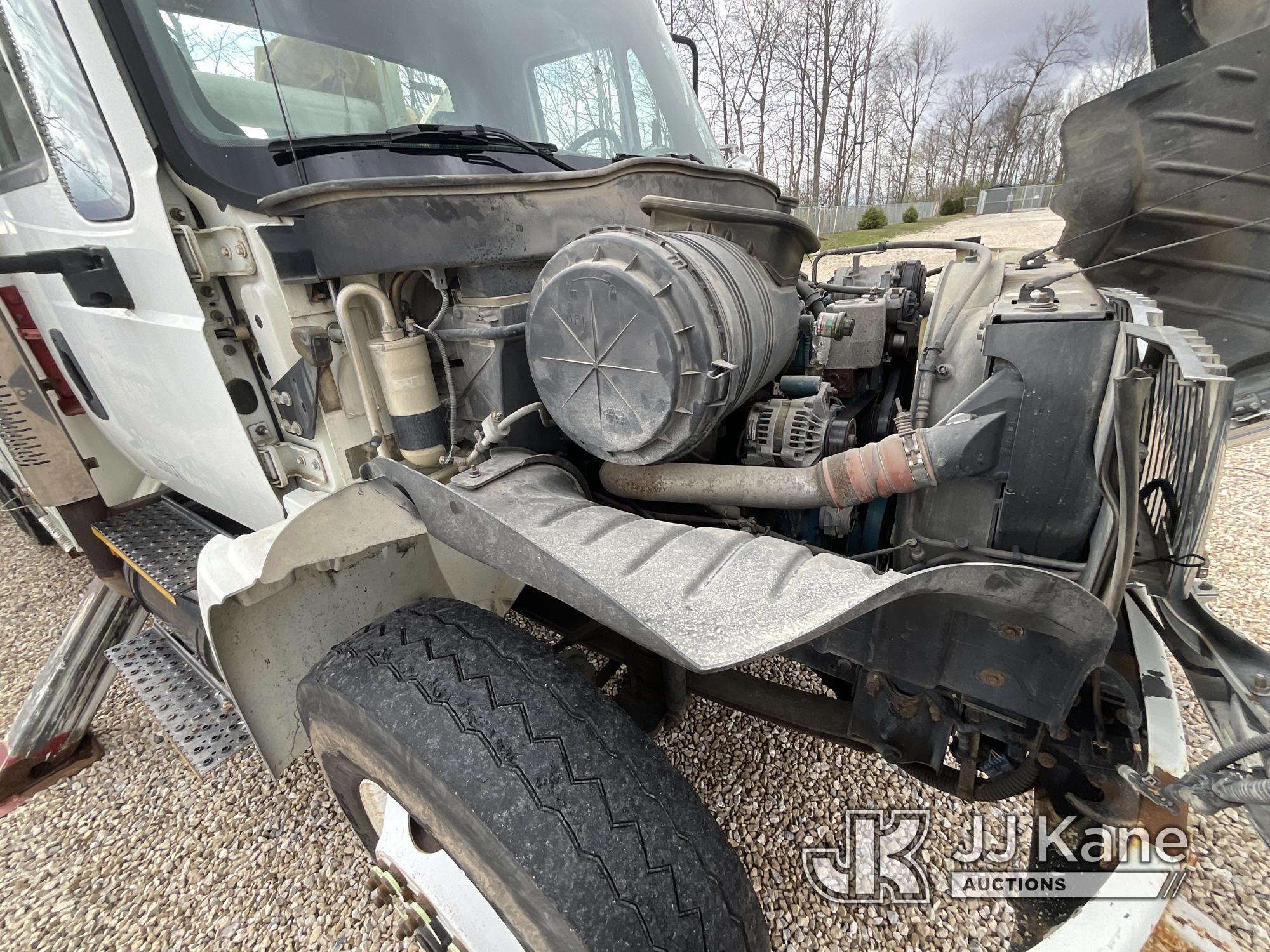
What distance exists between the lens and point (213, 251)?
1.65 m

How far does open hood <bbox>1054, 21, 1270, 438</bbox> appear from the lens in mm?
1634

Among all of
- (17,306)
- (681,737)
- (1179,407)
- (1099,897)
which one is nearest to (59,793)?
(17,306)

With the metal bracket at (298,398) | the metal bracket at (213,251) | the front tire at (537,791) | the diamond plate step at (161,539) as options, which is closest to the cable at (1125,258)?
the front tire at (537,791)

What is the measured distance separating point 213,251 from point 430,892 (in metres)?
1.73

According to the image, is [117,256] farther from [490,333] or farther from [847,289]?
[847,289]

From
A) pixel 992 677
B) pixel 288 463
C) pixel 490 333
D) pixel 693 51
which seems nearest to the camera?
pixel 992 677

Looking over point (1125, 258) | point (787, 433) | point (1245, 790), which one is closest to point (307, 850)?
point (787, 433)

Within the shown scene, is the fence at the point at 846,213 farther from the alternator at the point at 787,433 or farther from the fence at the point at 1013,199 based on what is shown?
the alternator at the point at 787,433

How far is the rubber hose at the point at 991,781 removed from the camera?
153 cm

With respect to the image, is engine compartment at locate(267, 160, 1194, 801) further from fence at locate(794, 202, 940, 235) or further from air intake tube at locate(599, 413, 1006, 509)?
fence at locate(794, 202, 940, 235)

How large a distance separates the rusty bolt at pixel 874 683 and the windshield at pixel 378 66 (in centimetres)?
178

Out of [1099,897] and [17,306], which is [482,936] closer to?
[1099,897]

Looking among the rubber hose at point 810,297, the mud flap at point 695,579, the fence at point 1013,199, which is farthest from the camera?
the fence at point 1013,199

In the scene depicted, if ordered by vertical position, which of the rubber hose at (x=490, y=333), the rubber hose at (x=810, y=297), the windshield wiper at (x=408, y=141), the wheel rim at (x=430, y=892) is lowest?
the wheel rim at (x=430, y=892)
